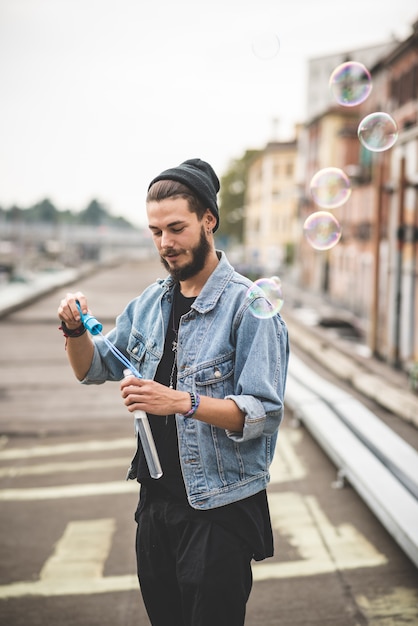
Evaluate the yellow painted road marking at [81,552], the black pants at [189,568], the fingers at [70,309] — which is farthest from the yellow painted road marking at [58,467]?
the fingers at [70,309]

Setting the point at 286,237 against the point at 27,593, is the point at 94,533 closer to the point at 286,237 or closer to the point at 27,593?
the point at 27,593

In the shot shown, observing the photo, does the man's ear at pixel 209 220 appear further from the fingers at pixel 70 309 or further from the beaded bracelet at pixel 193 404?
the beaded bracelet at pixel 193 404

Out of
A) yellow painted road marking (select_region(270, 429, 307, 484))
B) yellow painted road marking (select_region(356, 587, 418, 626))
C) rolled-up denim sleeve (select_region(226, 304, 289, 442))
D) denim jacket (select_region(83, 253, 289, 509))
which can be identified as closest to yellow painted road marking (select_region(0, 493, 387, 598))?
yellow painted road marking (select_region(356, 587, 418, 626))

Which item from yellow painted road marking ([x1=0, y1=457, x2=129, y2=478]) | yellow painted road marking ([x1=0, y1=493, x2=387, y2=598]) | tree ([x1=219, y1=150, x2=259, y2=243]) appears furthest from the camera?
tree ([x1=219, y1=150, x2=259, y2=243])

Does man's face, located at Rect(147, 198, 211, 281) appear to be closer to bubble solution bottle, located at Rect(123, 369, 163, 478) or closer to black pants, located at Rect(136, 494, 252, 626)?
bubble solution bottle, located at Rect(123, 369, 163, 478)

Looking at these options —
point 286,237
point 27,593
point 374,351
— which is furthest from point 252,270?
point 27,593

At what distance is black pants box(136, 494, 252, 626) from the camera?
82.9 inches

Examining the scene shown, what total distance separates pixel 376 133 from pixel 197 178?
15.6ft

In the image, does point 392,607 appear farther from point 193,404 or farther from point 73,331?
point 73,331


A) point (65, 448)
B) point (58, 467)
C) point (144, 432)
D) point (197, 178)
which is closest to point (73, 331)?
point (144, 432)

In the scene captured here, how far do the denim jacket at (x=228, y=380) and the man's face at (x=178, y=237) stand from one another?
0.10m

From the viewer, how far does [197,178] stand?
215cm

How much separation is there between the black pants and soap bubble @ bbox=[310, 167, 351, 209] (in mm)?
4515

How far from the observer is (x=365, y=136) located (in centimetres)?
616
